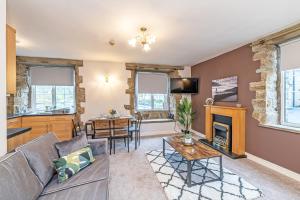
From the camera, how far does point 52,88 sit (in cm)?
464

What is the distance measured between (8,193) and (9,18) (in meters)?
2.38

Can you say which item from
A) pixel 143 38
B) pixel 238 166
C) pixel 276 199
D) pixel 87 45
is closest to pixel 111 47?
pixel 87 45

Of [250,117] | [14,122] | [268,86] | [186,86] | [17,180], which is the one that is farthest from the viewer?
[186,86]

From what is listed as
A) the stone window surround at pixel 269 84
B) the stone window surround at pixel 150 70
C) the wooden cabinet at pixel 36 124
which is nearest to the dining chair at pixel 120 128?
the stone window surround at pixel 150 70

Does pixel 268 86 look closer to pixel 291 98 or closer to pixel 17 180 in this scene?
pixel 291 98

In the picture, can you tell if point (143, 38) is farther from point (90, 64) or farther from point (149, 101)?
point (149, 101)

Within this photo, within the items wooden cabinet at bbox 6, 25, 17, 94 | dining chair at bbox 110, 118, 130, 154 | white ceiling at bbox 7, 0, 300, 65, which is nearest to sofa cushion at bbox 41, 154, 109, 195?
wooden cabinet at bbox 6, 25, 17, 94

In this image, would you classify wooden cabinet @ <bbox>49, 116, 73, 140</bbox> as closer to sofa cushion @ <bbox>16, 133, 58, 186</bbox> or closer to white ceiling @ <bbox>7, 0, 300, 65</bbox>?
white ceiling @ <bbox>7, 0, 300, 65</bbox>

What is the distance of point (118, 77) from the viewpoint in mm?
4883

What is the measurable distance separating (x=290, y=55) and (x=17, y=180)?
156 inches

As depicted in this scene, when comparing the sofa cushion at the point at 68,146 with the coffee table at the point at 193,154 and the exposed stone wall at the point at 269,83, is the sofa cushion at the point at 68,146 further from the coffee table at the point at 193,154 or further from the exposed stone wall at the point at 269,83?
the exposed stone wall at the point at 269,83

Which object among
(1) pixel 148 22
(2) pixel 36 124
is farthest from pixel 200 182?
(2) pixel 36 124

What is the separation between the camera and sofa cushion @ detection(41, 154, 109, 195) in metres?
1.50

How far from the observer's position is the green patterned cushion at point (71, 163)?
1.65 metres
